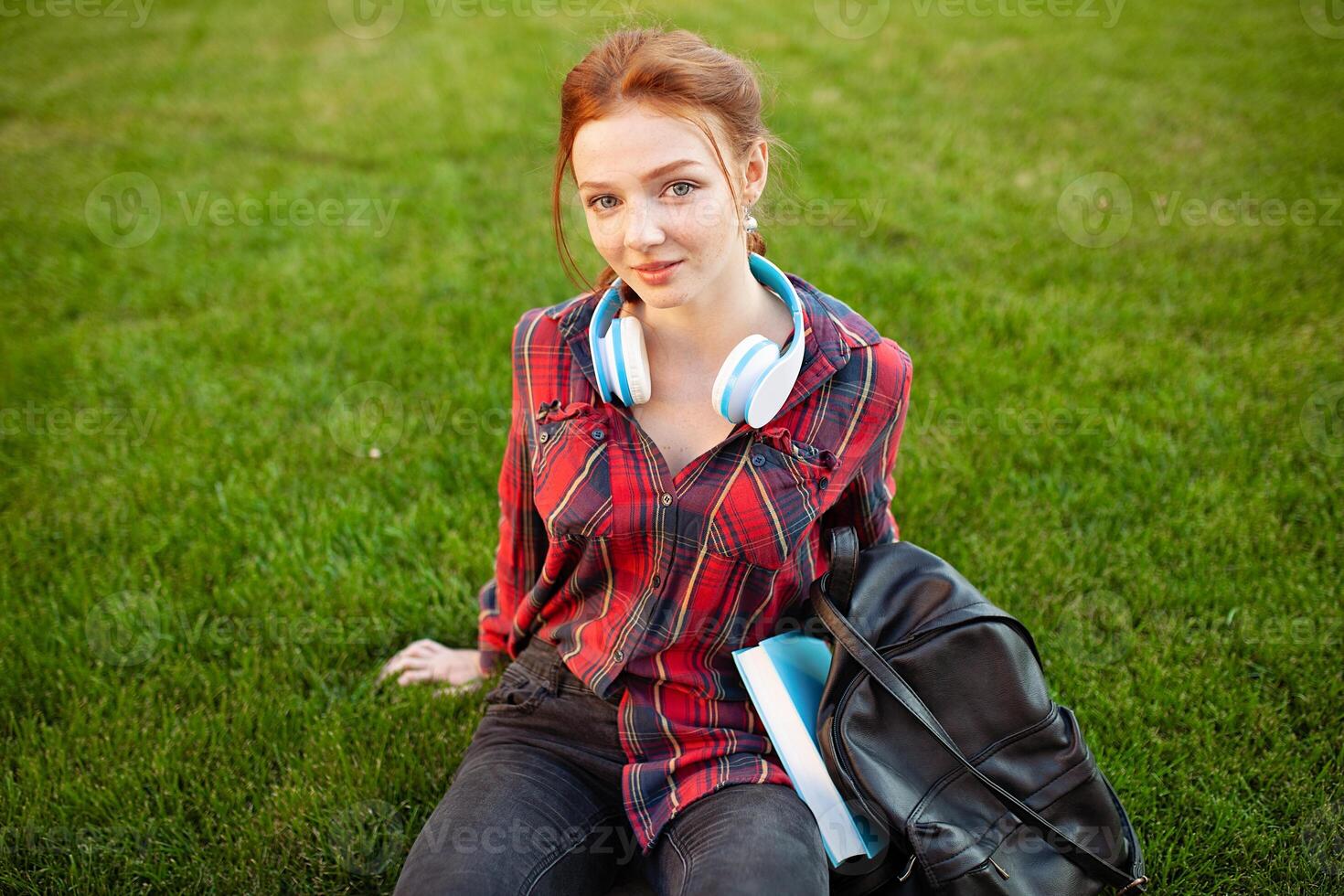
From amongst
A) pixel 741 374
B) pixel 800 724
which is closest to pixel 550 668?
pixel 800 724

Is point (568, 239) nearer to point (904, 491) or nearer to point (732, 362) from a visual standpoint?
point (904, 491)

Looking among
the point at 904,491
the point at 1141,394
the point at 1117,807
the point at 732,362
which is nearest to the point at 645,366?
the point at 732,362

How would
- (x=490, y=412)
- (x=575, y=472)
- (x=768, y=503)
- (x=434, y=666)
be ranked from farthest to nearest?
(x=490, y=412)
(x=434, y=666)
(x=575, y=472)
(x=768, y=503)

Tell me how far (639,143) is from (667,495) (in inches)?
31.6

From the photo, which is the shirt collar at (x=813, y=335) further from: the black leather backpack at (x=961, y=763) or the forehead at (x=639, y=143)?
the black leather backpack at (x=961, y=763)

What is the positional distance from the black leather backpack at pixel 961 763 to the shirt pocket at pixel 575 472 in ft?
2.09

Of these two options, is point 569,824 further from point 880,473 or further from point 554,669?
point 880,473

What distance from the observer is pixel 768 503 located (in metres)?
2.23

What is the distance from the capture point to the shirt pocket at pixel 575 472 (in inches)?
90.3

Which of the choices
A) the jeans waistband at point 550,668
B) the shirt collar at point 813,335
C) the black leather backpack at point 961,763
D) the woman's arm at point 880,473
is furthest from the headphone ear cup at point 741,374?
the jeans waistband at point 550,668

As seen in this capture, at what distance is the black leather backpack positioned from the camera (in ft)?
6.94

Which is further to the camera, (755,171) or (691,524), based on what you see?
(755,171)

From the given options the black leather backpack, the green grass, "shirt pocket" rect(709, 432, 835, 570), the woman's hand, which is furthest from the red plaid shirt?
the woman's hand

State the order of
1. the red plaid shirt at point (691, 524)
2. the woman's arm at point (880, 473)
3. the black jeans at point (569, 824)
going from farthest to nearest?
the woman's arm at point (880, 473), the red plaid shirt at point (691, 524), the black jeans at point (569, 824)
